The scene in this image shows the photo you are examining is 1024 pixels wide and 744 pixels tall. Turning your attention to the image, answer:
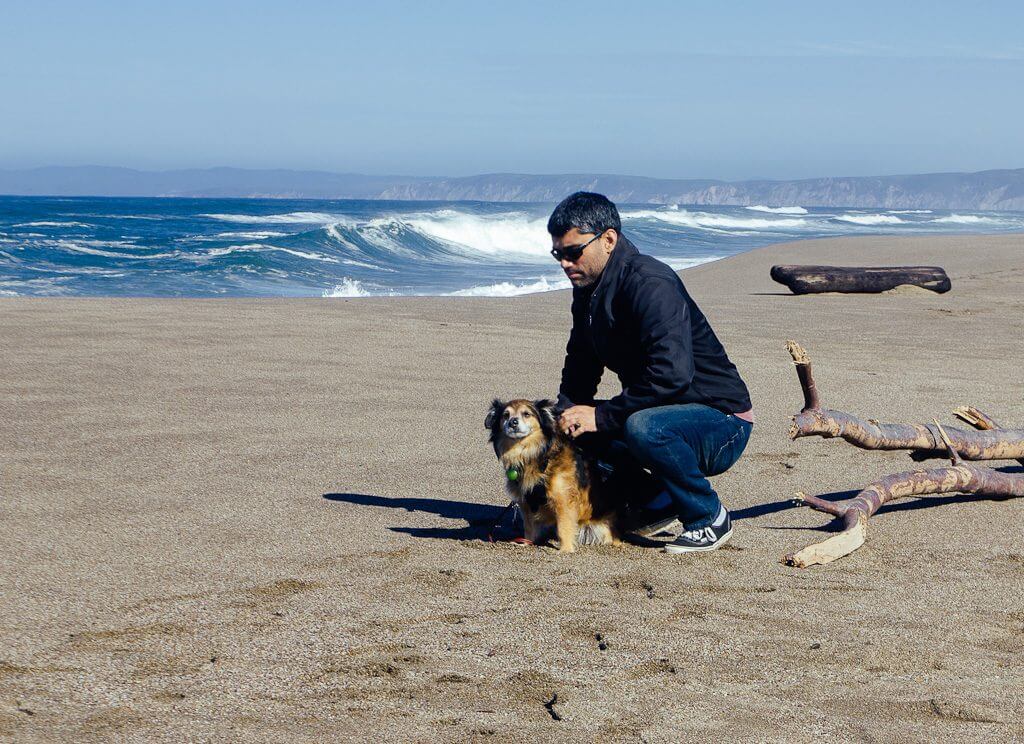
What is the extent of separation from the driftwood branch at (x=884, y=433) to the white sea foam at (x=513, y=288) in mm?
15918

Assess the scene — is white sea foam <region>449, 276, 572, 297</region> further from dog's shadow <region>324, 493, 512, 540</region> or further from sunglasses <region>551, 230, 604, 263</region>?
sunglasses <region>551, 230, 604, 263</region>

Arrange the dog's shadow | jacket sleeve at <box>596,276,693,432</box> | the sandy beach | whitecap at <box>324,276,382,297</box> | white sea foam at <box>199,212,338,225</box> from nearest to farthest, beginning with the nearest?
the sandy beach
jacket sleeve at <box>596,276,693,432</box>
the dog's shadow
whitecap at <box>324,276,382,297</box>
white sea foam at <box>199,212,338,225</box>

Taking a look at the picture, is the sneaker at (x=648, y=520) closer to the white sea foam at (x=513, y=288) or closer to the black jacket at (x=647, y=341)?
the black jacket at (x=647, y=341)

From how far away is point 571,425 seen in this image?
14.5 feet

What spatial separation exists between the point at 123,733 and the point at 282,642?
2.32 ft

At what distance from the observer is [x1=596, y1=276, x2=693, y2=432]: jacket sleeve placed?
4180 millimetres

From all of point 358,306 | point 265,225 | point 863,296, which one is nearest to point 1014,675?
point 358,306

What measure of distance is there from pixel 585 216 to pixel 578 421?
814 millimetres

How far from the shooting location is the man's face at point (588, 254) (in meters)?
4.29

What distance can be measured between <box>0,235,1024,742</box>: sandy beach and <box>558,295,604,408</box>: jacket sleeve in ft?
2.25

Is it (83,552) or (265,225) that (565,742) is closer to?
(83,552)

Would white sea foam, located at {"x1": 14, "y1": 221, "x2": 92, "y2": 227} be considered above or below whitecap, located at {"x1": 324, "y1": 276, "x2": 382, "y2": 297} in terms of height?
above

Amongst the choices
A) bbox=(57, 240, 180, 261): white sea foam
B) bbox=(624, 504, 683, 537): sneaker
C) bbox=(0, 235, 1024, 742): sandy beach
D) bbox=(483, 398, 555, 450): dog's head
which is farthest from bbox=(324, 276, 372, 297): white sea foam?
bbox=(483, 398, 555, 450): dog's head

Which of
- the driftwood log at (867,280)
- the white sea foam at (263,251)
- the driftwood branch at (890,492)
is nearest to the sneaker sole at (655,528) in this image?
the driftwood branch at (890,492)
